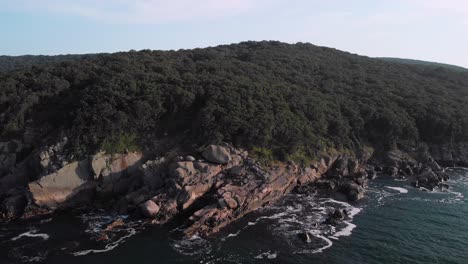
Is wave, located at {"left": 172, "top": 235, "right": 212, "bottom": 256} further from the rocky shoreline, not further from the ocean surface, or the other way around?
the rocky shoreline

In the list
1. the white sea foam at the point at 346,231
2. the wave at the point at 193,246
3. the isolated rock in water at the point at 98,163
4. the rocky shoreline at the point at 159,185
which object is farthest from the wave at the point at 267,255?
the isolated rock in water at the point at 98,163

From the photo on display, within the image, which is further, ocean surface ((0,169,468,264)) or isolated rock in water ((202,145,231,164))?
isolated rock in water ((202,145,231,164))

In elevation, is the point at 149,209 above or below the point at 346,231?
above

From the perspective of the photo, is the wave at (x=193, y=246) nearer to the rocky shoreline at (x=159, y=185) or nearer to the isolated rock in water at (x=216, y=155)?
Result: the rocky shoreline at (x=159, y=185)

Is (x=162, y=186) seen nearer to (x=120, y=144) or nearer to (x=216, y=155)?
(x=216, y=155)

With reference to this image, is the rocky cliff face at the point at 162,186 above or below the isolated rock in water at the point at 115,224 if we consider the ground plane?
above

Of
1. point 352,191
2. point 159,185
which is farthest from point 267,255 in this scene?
point 352,191

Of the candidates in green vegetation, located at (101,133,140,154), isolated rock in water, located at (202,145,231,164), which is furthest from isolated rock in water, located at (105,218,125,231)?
isolated rock in water, located at (202,145,231,164)
